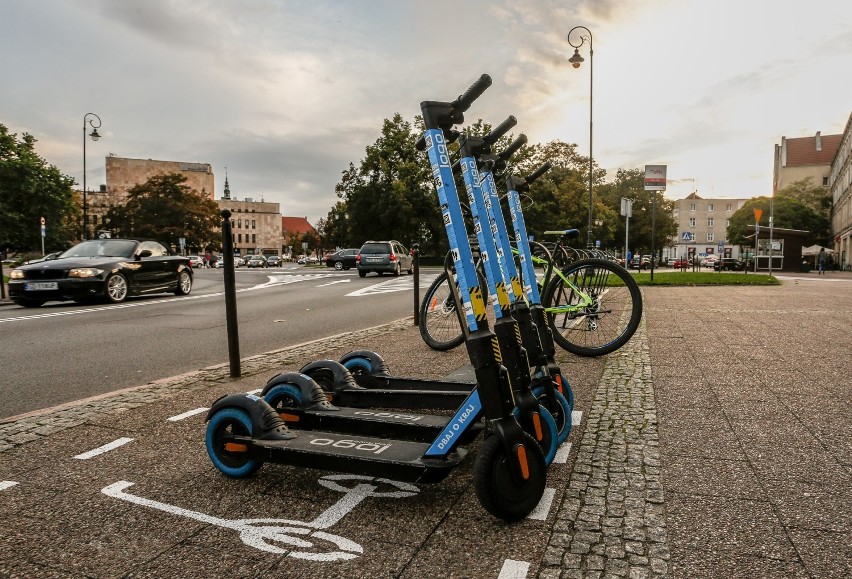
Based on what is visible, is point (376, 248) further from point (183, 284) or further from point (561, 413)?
point (561, 413)

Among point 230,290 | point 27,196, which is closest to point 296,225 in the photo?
point 27,196

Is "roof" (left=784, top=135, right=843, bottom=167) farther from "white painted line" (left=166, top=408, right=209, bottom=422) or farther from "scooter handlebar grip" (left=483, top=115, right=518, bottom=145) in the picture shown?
"white painted line" (left=166, top=408, right=209, bottom=422)

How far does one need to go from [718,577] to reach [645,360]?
A: 389 centimetres

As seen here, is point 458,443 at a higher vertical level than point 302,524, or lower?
higher

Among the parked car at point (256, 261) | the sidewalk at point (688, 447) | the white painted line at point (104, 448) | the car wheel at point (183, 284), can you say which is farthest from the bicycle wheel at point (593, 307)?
the parked car at point (256, 261)

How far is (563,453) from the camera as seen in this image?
3.21 metres

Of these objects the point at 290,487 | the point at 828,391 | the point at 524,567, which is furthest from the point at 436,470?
the point at 828,391

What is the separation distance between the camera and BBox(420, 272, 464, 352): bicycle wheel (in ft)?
20.9

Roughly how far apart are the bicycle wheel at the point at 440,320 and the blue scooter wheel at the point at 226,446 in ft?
11.6

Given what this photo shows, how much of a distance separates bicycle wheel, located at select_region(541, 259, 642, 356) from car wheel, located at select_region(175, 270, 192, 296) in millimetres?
12653

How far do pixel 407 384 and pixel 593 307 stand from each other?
287 centimetres

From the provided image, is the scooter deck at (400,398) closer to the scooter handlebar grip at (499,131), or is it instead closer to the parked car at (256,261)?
the scooter handlebar grip at (499,131)

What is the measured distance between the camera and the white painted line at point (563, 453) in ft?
10.2

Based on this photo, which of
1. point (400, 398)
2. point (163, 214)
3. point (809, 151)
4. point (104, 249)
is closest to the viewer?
point (400, 398)
